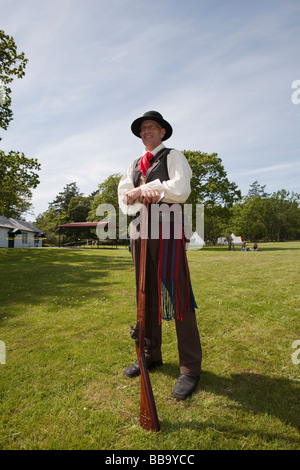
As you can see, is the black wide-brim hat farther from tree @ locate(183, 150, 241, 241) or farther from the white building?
the white building

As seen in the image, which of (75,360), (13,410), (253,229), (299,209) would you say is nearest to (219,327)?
(75,360)

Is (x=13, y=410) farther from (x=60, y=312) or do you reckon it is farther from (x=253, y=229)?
(x=253, y=229)

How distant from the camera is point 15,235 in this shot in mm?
44000

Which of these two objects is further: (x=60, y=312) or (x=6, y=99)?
(x=6, y=99)

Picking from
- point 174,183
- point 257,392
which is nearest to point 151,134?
point 174,183

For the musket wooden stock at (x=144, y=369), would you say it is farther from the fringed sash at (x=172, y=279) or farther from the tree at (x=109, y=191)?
the tree at (x=109, y=191)

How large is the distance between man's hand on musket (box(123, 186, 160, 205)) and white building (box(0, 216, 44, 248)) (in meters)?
42.8

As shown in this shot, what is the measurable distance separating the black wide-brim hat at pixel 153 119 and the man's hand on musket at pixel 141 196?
89 cm

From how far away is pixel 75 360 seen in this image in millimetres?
3232

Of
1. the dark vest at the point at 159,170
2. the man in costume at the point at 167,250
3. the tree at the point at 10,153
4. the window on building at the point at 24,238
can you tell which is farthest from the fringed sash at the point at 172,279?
the window on building at the point at 24,238

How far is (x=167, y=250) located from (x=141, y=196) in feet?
1.97

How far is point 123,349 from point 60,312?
2.18 metres

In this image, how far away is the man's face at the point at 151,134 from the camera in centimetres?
295

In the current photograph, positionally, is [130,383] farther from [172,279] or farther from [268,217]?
[268,217]
